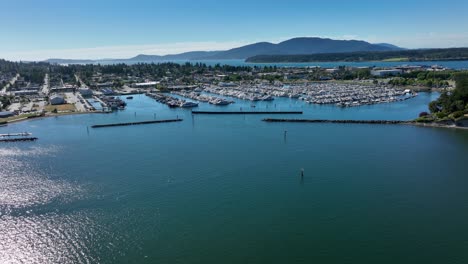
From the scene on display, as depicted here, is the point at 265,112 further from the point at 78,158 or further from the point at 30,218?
the point at 30,218

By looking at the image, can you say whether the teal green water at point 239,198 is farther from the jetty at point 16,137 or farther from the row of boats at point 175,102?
the row of boats at point 175,102

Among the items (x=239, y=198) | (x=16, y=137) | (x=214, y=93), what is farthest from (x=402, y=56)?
(x=239, y=198)

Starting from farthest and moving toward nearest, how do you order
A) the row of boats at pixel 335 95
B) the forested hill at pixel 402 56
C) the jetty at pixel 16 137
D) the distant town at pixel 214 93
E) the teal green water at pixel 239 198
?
the forested hill at pixel 402 56 < the row of boats at pixel 335 95 < the distant town at pixel 214 93 < the jetty at pixel 16 137 < the teal green water at pixel 239 198

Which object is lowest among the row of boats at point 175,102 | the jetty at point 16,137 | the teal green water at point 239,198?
the teal green water at point 239,198

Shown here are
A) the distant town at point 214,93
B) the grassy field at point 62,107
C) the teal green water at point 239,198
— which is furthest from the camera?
the distant town at point 214,93

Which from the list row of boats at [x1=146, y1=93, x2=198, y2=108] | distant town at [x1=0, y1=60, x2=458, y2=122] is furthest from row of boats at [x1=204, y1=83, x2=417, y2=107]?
row of boats at [x1=146, y1=93, x2=198, y2=108]

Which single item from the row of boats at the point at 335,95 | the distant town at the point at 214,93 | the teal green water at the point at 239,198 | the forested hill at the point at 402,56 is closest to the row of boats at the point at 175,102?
the distant town at the point at 214,93

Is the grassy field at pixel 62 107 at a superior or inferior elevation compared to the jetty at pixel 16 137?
superior

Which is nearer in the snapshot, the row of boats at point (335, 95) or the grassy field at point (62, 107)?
the grassy field at point (62, 107)

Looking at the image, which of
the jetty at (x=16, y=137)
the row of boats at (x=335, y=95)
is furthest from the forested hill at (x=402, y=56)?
the jetty at (x=16, y=137)
